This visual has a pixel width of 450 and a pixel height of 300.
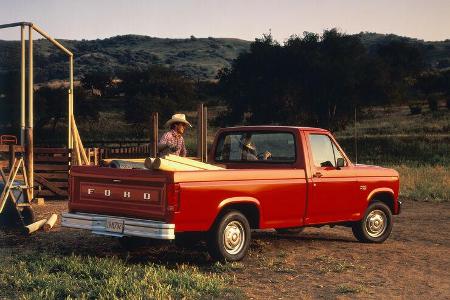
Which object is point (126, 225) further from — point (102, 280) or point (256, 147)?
point (256, 147)

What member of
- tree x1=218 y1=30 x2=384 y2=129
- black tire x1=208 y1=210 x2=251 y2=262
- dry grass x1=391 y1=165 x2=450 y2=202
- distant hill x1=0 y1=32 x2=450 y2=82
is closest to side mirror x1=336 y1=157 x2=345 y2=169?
black tire x1=208 y1=210 x2=251 y2=262

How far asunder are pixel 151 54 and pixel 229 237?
458 feet

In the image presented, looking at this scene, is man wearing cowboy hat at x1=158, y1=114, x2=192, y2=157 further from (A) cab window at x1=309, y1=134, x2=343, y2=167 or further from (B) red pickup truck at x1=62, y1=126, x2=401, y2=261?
(A) cab window at x1=309, y1=134, x2=343, y2=167

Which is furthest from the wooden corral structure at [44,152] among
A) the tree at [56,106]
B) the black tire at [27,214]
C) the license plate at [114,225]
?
the tree at [56,106]

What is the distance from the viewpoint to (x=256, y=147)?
412 inches

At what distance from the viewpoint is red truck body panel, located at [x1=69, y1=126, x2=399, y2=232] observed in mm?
8180

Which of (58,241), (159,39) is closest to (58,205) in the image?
(58,241)

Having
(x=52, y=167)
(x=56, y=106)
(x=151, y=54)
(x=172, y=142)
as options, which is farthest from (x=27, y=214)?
(x=151, y=54)

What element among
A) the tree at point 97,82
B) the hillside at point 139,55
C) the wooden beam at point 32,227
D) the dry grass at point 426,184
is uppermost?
the hillside at point 139,55

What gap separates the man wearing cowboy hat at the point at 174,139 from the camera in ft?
36.0

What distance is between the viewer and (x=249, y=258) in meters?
9.49

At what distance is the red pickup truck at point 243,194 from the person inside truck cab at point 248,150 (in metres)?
0.01

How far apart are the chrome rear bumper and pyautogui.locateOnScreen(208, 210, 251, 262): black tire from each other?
83cm

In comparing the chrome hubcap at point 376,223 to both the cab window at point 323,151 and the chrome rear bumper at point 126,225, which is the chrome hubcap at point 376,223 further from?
the chrome rear bumper at point 126,225
